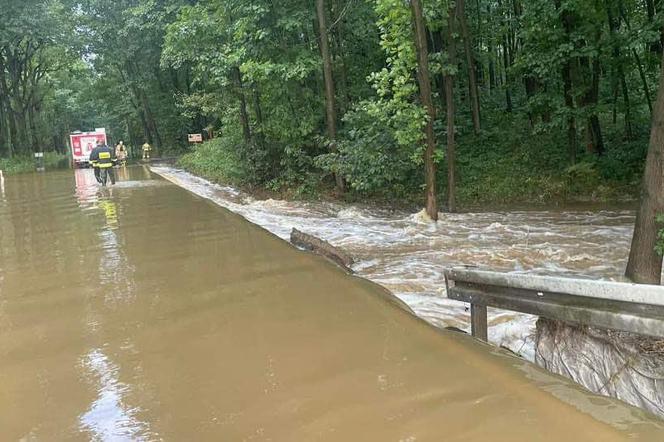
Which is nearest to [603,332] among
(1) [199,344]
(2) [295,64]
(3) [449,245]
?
(1) [199,344]

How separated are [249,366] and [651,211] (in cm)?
501

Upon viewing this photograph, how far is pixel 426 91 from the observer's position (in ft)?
47.1

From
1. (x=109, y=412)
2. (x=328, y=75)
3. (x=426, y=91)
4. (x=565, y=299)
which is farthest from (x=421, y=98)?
(x=109, y=412)

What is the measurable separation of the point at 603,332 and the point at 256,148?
61.6 ft

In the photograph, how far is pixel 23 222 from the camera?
44.8 ft

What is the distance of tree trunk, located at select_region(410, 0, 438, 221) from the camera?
13789 millimetres

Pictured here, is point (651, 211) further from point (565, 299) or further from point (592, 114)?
point (592, 114)

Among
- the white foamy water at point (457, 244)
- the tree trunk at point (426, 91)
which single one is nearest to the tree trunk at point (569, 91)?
the white foamy water at point (457, 244)

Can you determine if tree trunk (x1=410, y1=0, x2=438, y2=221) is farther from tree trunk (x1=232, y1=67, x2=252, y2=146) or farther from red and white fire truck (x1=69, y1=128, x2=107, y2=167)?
red and white fire truck (x1=69, y1=128, x2=107, y2=167)

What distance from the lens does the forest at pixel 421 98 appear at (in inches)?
598

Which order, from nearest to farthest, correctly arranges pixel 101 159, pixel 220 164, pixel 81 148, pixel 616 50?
1. pixel 616 50
2. pixel 101 159
3. pixel 220 164
4. pixel 81 148

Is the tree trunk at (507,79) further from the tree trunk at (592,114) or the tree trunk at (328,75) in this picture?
the tree trunk at (328,75)

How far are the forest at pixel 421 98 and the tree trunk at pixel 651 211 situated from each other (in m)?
7.44

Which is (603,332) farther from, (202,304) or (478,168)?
(478,168)
